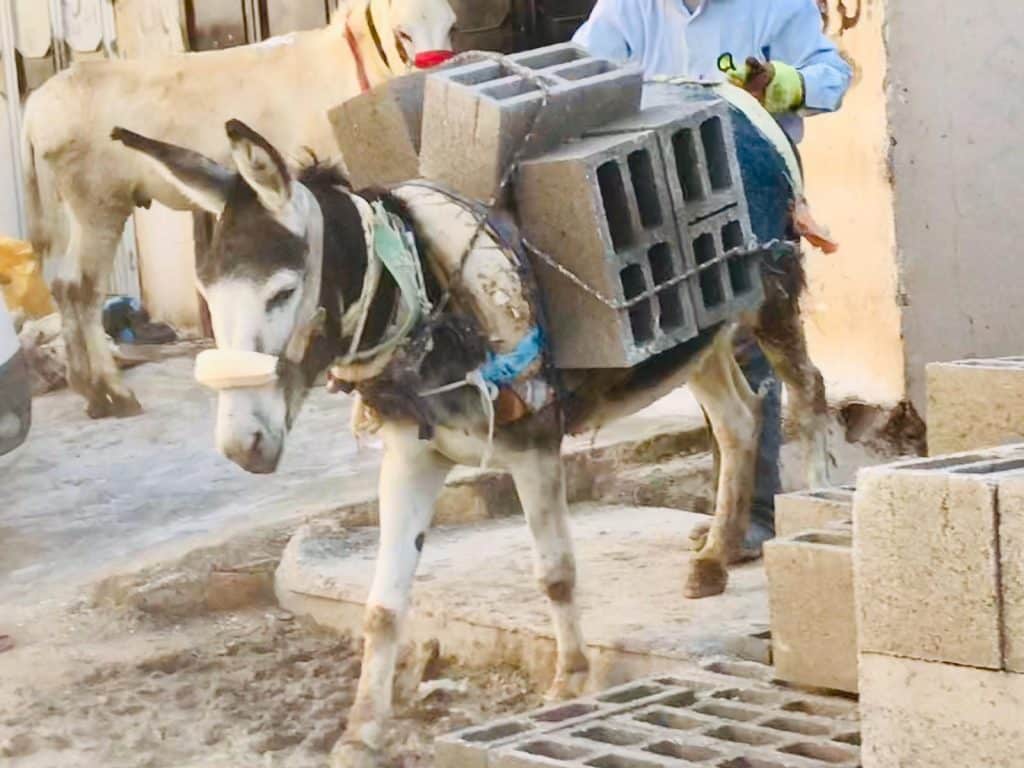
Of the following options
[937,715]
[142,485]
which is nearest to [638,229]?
[937,715]

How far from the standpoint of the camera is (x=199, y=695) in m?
5.48

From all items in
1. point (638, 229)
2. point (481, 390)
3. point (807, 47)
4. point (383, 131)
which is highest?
point (807, 47)

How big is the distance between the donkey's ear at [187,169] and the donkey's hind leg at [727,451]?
1.90 meters

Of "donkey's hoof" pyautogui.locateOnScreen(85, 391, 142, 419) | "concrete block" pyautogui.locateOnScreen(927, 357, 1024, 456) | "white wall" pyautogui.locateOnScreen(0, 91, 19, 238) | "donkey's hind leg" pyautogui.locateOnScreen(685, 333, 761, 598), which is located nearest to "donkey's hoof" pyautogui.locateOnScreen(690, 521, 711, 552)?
"donkey's hind leg" pyautogui.locateOnScreen(685, 333, 761, 598)

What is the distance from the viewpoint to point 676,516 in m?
6.75

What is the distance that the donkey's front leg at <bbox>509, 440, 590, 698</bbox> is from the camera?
459 cm

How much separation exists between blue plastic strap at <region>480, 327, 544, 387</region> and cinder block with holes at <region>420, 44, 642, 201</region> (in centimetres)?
37

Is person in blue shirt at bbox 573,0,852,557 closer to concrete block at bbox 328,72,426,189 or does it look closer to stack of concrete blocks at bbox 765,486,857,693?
concrete block at bbox 328,72,426,189

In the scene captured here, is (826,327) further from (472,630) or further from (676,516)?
(472,630)

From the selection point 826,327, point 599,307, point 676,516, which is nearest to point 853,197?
point 826,327

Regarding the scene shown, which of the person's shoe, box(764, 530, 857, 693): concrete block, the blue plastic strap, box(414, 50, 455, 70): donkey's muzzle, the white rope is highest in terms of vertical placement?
box(414, 50, 455, 70): donkey's muzzle

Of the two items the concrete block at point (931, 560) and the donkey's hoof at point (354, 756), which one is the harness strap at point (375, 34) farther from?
the concrete block at point (931, 560)

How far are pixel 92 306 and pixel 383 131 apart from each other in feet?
14.6

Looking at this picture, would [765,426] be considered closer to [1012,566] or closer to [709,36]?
[709,36]
